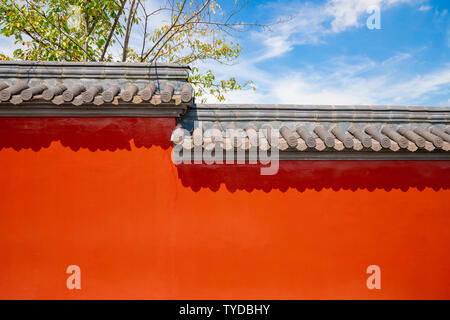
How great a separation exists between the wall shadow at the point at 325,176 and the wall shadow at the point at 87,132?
596 millimetres

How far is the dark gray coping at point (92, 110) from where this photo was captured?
344 cm

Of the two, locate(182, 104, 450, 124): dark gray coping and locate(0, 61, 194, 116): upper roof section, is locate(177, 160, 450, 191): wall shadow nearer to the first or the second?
locate(182, 104, 450, 124): dark gray coping

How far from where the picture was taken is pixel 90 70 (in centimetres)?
375

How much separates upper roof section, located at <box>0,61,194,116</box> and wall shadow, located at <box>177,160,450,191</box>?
0.94m

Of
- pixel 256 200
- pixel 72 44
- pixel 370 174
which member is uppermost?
pixel 72 44

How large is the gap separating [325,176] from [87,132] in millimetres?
3190

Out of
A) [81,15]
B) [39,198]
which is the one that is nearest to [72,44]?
[81,15]

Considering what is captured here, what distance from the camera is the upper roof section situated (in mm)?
3201

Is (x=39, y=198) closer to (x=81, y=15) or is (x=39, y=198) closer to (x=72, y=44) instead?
(x=72, y=44)

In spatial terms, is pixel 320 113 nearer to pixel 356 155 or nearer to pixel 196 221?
pixel 356 155

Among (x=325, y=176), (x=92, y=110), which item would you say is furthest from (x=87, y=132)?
(x=325, y=176)

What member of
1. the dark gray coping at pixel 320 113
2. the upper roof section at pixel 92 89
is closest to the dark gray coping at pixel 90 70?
the upper roof section at pixel 92 89
